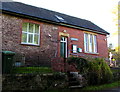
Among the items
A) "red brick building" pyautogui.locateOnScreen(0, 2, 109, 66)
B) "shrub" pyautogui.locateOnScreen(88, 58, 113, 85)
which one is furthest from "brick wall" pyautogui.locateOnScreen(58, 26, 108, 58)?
"shrub" pyautogui.locateOnScreen(88, 58, 113, 85)

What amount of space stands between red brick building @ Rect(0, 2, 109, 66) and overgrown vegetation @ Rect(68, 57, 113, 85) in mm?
1358

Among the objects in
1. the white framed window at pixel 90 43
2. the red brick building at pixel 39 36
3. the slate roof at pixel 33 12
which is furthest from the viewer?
the white framed window at pixel 90 43

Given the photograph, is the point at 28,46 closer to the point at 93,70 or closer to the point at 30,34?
the point at 30,34

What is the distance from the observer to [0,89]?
5.91m

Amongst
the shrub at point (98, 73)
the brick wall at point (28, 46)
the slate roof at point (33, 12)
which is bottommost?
the shrub at point (98, 73)

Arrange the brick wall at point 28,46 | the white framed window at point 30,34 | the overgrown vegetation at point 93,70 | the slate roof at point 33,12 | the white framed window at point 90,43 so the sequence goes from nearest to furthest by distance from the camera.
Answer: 1. the overgrown vegetation at point 93,70
2. the brick wall at point 28,46
3. the slate roof at point 33,12
4. the white framed window at point 30,34
5. the white framed window at point 90,43

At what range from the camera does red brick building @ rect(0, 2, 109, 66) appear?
10414mm

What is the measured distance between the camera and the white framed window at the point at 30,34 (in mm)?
11344

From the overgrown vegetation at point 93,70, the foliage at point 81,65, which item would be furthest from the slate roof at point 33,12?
the overgrown vegetation at point 93,70

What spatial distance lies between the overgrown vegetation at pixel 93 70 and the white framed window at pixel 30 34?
436 cm

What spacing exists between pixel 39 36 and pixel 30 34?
82 cm

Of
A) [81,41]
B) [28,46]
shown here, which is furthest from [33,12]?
[81,41]

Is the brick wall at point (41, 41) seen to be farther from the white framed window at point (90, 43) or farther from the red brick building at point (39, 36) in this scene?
the white framed window at point (90, 43)

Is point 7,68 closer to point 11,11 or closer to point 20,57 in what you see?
point 20,57
